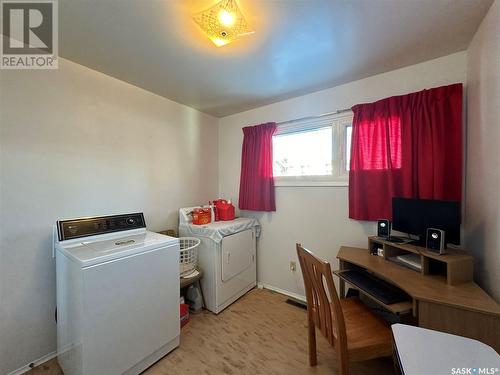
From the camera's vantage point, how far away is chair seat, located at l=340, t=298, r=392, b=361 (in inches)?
48.4

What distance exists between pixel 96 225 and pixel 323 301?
71.6 inches

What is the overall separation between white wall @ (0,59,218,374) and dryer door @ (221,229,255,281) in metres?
0.82

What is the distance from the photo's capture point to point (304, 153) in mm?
2535

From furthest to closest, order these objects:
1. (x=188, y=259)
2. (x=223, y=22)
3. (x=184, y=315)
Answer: (x=188, y=259) < (x=184, y=315) < (x=223, y=22)

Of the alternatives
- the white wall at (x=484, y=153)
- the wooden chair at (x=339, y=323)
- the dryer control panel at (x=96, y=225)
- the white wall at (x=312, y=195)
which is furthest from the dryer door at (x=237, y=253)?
the white wall at (x=484, y=153)

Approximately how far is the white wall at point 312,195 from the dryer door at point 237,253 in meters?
0.22

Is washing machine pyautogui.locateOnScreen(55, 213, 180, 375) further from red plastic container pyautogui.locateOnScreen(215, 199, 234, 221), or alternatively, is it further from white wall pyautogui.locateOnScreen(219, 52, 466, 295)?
white wall pyautogui.locateOnScreen(219, 52, 466, 295)

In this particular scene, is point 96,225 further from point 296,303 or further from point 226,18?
point 296,303

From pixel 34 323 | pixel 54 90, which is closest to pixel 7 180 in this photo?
pixel 54 90

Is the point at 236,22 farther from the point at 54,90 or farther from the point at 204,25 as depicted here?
the point at 54,90

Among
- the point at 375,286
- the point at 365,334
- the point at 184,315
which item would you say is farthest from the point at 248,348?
the point at 375,286

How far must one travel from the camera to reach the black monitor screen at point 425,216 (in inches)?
56.2

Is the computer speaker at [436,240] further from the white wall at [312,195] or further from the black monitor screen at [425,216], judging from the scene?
the white wall at [312,195]

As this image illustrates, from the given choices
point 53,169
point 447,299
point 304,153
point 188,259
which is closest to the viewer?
point 447,299
